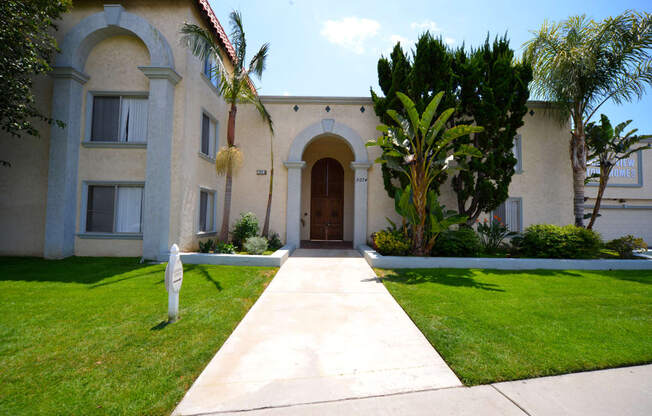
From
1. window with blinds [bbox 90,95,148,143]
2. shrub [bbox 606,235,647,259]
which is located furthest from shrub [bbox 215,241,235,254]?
shrub [bbox 606,235,647,259]

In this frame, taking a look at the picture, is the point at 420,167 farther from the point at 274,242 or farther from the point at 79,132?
the point at 79,132

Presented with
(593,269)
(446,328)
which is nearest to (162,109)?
(446,328)

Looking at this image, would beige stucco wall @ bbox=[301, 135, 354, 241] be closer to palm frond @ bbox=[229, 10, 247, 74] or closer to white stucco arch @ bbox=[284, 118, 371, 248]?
white stucco arch @ bbox=[284, 118, 371, 248]

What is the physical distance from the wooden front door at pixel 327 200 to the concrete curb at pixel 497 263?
19.2 ft

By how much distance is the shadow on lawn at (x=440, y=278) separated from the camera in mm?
6543

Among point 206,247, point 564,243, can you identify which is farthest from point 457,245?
point 206,247

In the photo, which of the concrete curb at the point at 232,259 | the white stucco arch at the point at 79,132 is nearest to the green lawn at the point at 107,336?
the concrete curb at the point at 232,259

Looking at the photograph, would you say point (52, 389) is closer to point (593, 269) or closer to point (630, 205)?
point (593, 269)

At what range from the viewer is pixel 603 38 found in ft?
33.2

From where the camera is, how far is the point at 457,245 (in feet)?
29.4

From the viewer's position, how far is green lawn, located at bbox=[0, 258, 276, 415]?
259 centimetres

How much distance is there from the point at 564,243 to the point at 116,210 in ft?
44.6

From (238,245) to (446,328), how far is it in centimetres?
743

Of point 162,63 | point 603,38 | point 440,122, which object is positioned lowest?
point 440,122
